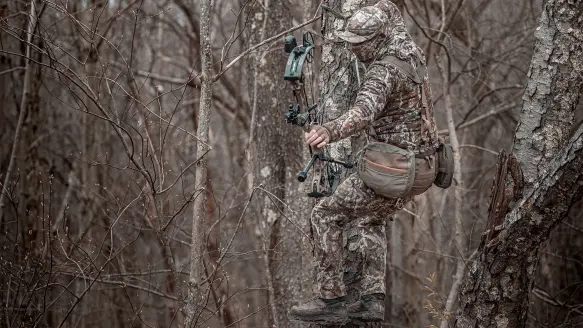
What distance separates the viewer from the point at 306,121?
16.3 feet

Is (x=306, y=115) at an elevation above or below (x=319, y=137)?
above

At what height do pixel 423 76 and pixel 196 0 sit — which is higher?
pixel 196 0

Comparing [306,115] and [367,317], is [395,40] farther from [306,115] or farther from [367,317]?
[367,317]

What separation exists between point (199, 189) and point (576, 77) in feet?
8.33

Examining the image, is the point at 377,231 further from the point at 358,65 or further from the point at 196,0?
the point at 196,0

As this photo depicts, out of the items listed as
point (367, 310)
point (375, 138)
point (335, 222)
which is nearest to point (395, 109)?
point (375, 138)

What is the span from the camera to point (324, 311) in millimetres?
5141

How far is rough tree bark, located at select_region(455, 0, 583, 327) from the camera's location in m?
4.86

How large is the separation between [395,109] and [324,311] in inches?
54.7

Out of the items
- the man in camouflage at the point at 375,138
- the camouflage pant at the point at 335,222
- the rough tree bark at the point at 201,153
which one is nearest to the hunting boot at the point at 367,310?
the man in camouflage at the point at 375,138

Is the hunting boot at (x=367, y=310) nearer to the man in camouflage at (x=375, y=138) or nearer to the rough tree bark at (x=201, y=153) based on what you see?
the man in camouflage at (x=375, y=138)

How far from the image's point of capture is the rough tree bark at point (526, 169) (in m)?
4.86

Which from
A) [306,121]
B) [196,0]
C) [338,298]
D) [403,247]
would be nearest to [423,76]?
[306,121]

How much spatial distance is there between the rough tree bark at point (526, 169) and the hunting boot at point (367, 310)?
0.51 metres
